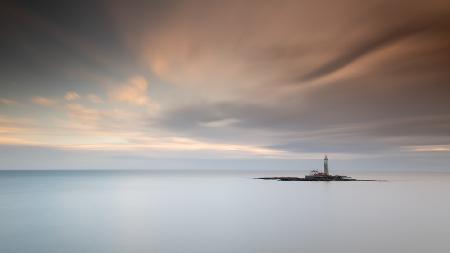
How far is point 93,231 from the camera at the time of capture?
25.4 meters

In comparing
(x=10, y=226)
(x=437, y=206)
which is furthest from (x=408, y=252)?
(x=10, y=226)

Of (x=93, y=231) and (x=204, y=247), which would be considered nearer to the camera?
(x=204, y=247)

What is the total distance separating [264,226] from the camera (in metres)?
27.2

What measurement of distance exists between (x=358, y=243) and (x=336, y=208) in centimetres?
1866

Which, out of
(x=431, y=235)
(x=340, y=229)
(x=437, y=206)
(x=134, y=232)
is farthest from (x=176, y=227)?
(x=437, y=206)

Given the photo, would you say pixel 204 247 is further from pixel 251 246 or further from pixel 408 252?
pixel 408 252

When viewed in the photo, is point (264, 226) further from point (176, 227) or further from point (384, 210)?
point (384, 210)

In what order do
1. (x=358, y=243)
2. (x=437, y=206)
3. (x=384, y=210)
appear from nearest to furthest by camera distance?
(x=358, y=243), (x=384, y=210), (x=437, y=206)

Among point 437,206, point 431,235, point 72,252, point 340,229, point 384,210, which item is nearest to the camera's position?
point 72,252

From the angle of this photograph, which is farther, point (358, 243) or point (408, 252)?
point (358, 243)

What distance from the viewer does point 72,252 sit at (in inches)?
771

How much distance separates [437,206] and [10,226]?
1875 inches

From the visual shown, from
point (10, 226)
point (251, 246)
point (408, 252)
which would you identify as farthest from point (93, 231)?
point (408, 252)

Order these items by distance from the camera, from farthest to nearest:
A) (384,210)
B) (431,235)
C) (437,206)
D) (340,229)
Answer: (437,206) → (384,210) → (340,229) → (431,235)
